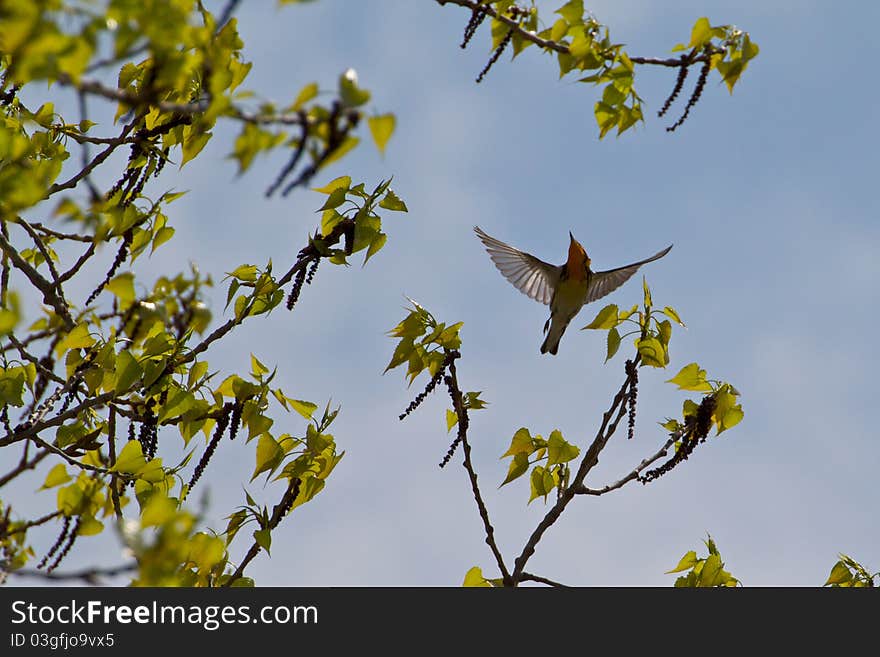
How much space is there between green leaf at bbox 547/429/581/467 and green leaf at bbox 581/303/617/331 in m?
0.48

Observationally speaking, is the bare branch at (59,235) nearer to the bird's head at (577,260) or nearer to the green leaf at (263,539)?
the green leaf at (263,539)

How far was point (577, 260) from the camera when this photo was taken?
6.62m

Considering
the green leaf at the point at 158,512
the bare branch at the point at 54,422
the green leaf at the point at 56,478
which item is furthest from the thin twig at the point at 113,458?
the green leaf at the point at 158,512

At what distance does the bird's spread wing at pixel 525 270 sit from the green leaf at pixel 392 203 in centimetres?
311

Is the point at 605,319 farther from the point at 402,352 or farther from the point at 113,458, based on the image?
the point at 113,458

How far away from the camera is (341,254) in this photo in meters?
3.55

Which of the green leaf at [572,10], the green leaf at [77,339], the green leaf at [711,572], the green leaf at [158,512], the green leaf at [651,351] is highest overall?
the green leaf at [572,10]

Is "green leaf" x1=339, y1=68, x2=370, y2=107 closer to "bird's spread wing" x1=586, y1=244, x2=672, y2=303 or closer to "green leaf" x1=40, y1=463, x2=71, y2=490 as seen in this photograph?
"green leaf" x1=40, y1=463, x2=71, y2=490

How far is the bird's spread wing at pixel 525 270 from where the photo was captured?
22.0 feet

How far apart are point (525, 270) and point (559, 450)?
3.36 m

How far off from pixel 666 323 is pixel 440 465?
1.08 metres

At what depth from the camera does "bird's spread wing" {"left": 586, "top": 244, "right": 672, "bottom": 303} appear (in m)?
6.59
